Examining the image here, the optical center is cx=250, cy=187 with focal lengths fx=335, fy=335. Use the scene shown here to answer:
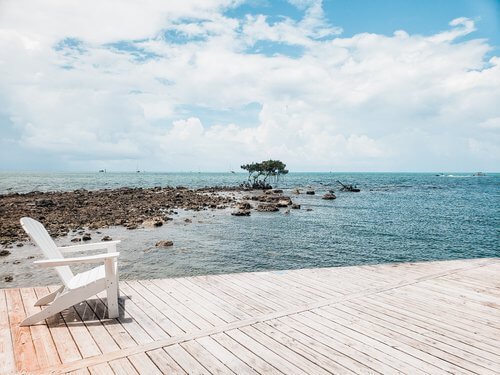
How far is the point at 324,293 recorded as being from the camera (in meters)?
5.44

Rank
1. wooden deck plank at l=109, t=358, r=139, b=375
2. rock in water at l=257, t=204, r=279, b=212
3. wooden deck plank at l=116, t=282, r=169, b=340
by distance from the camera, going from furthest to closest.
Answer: rock in water at l=257, t=204, r=279, b=212 < wooden deck plank at l=116, t=282, r=169, b=340 < wooden deck plank at l=109, t=358, r=139, b=375

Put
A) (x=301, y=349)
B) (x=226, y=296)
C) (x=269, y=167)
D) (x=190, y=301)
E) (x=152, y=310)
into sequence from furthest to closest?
(x=269, y=167), (x=226, y=296), (x=190, y=301), (x=152, y=310), (x=301, y=349)

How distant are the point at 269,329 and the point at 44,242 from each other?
11.0 feet

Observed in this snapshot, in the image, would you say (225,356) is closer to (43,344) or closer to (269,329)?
(269,329)

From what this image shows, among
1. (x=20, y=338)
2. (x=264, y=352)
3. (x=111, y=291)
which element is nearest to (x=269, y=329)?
(x=264, y=352)

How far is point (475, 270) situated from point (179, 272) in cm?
819

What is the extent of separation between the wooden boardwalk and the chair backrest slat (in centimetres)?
53

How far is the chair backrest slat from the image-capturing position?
448cm

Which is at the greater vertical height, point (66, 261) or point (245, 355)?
point (66, 261)

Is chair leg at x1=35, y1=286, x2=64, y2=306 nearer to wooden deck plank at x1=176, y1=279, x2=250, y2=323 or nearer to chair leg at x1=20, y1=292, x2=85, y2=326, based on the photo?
chair leg at x1=20, y1=292, x2=85, y2=326

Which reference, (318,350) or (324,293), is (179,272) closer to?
(324,293)

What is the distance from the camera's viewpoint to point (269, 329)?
4164 millimetres

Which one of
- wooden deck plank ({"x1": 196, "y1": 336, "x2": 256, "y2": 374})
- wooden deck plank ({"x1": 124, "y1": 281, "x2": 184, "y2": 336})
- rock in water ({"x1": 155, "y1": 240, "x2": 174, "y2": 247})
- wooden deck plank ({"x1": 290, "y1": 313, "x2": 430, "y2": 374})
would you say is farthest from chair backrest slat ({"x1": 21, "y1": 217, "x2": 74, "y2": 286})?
rock in water ({"x1": 155, "y1": 240, "x2": 174, "y2": 247})

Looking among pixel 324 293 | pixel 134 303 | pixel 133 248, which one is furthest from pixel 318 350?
pixel 133 248
